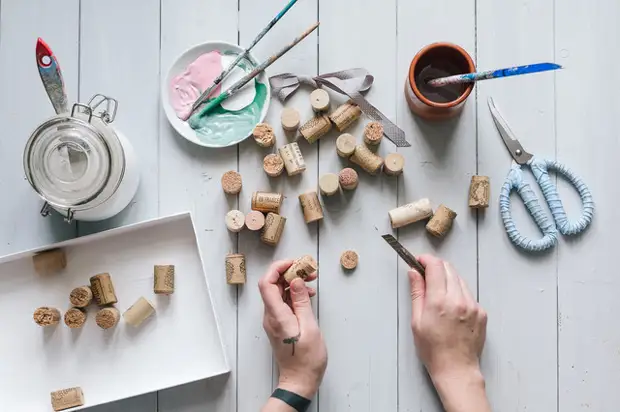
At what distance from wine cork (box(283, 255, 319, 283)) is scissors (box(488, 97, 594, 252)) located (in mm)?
337

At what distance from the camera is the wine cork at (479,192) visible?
38.7 inches

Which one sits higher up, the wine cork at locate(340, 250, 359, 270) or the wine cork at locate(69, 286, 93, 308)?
the wine cork at locate(340, 250, 359, 270)

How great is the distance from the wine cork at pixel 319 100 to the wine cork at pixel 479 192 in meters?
0.28

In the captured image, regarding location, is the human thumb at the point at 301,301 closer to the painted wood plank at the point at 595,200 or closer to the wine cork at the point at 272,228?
the wine cork at the point at 272,228

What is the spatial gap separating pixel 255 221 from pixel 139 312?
238 mm

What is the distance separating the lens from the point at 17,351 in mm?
983

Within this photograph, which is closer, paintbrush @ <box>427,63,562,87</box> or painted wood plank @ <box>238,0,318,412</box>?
paintbrush @ <box>427,63,562,87</box>

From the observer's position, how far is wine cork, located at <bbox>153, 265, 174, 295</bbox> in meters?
0.96

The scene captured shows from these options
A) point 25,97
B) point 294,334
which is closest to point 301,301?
point 294,334

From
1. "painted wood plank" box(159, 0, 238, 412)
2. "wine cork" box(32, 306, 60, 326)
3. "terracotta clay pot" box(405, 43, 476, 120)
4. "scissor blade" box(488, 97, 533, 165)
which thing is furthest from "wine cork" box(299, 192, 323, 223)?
"wine cork" box(32, 306, 60, 326)

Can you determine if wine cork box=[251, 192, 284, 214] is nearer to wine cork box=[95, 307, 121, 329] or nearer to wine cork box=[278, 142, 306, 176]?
wine cork box=[278, 142, 306, 176]

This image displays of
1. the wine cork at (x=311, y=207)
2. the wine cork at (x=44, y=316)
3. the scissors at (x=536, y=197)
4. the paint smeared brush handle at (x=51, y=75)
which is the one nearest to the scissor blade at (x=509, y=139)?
the scissors at (x=536, y=197)

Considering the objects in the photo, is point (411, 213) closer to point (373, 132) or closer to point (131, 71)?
point (373, 132)

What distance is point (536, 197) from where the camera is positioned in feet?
3.27
